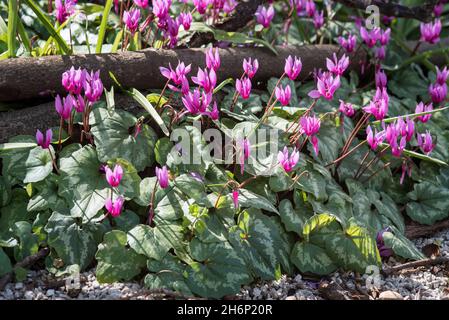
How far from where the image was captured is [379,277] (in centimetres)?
340

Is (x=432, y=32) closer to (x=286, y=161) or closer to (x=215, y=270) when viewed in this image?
(x=286, y=161)

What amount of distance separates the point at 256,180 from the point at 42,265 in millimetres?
1126

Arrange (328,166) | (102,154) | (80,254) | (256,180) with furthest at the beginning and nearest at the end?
(328,166)
(256,180)
(102,154)
(80,254)

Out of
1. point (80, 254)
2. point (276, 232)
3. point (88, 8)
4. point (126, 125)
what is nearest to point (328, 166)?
point (276, 232)

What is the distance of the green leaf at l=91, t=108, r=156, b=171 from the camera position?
3.43 meters

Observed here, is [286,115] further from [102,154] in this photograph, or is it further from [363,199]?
[102,154]

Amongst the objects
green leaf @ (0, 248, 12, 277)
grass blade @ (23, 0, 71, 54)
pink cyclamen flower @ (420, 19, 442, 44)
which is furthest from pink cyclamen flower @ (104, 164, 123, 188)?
pink cyclamen flower @ (420, 19, 442, 44)

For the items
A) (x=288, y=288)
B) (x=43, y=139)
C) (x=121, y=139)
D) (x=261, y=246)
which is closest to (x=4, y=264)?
(x=43, y=139)

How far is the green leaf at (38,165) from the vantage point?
3293 millimetres

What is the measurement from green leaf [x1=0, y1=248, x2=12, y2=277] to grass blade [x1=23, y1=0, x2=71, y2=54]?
124 cm

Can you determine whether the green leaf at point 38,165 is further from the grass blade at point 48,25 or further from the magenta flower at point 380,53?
the magenta flower at point 380,53

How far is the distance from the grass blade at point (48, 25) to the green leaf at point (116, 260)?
1.19 m

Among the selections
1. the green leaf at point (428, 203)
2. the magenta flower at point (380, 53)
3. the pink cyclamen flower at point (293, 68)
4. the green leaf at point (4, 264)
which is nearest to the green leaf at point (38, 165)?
the green leaf at point (4, 264)

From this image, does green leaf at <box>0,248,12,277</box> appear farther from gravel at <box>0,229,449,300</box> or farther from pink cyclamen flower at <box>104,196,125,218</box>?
pink cyclamen flower at <box>104,196,125,218</box>
